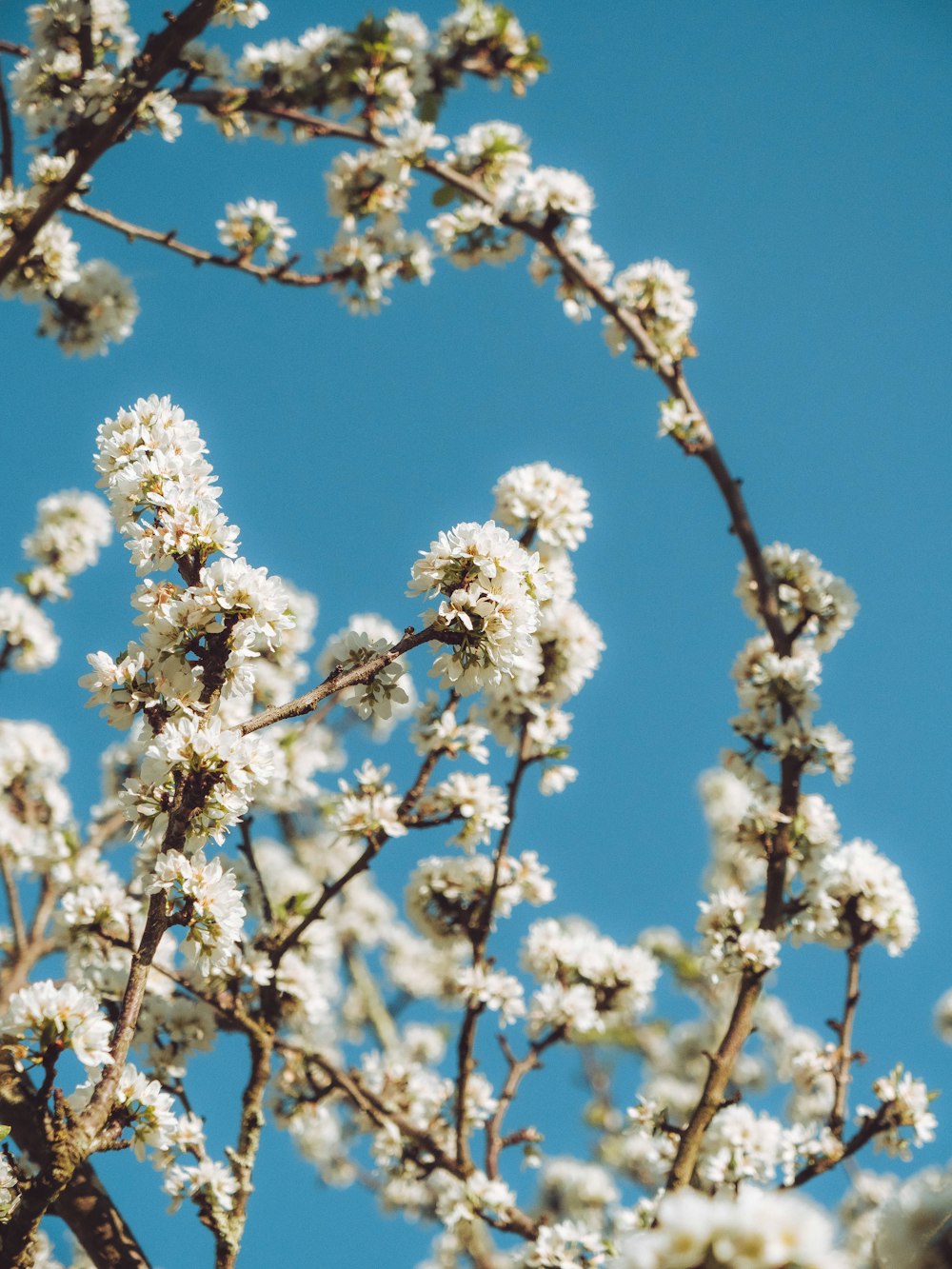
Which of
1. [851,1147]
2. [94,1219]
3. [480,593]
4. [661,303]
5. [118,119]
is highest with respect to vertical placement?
[661,303]

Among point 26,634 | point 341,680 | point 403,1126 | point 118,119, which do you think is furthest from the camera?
point 26,634

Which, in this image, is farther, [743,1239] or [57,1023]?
[57,1023]

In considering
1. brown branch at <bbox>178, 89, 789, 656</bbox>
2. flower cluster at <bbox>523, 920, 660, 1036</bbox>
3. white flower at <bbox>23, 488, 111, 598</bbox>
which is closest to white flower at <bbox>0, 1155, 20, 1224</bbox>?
flower cluster at <bbox>523, 920, 660, 1036</bbox>

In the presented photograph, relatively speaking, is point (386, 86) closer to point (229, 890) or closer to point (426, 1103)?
point (229, 890)

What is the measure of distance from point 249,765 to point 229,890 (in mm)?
361

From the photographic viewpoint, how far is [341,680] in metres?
2.68

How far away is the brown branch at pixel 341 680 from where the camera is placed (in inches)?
101

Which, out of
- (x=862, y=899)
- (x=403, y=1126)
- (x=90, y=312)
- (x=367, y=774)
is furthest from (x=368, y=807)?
(x=90, y=312)

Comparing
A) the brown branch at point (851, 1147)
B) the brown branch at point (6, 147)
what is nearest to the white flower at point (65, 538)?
the brown branch at point (6, 147)

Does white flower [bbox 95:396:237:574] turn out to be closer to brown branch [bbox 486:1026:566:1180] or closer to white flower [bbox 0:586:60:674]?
brown branch [bbox 486:1026:566:1180]

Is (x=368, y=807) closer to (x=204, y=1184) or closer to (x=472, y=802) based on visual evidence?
(x=472, y=802)

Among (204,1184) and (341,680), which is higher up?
(341,680)

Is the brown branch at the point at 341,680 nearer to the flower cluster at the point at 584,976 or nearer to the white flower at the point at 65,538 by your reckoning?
the flower cluster at the point at 584,976

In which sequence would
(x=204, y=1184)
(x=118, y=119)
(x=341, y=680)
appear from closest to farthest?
1. (x=341, y=680)
2. (x=204, y=1184)
3. (x=118, y=119)
